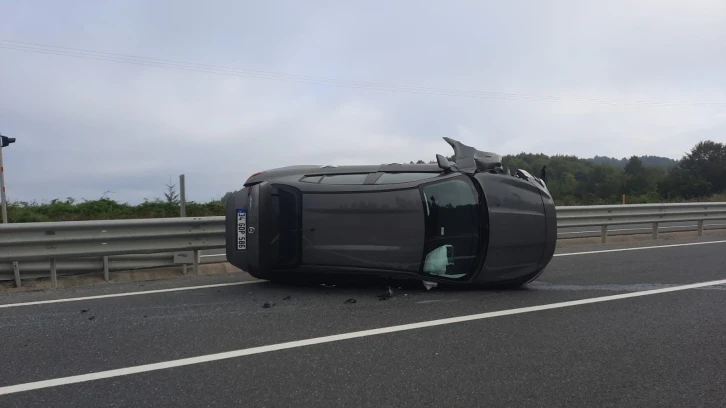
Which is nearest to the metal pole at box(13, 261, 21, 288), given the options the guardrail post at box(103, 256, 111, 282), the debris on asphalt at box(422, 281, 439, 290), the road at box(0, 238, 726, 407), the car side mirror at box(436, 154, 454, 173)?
the road at box(0, 238, 726, 407)

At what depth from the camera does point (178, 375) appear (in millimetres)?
3289

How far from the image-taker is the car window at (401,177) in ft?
18.6

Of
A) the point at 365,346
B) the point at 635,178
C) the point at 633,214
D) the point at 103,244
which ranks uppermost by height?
the point at 635,178

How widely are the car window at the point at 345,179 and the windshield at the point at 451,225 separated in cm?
74

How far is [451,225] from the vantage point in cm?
559

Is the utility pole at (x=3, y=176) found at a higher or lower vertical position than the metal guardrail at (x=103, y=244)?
higher

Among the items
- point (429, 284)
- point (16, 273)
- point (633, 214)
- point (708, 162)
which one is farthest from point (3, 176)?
point (708, 162)

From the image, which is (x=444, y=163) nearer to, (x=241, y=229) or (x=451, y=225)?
(x=451, y=225)

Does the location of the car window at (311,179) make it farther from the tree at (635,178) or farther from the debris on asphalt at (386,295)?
the tree at (635,178)

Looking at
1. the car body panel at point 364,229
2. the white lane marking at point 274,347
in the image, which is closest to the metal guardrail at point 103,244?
the car body panel at point 364,229

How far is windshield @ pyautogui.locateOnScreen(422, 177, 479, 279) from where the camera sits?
5.55 meters

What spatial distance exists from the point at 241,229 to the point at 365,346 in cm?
260

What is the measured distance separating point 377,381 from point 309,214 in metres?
2.78

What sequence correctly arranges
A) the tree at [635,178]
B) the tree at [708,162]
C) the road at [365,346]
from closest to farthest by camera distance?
the road at [365,346] < the tree at [635,178] < the tree at [708,162]
